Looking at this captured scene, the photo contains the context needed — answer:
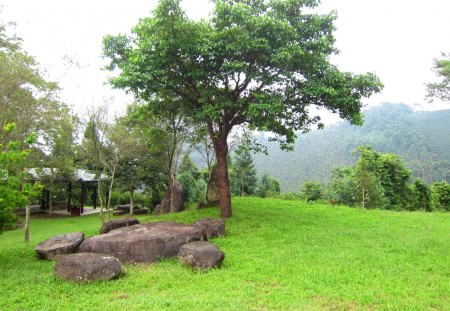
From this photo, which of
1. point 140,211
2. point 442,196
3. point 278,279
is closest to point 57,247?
point 278,279

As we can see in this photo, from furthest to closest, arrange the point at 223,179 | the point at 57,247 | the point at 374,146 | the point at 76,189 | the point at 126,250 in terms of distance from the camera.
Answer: the point at 374,146 < the point at 76,189 < the point at 223,179 < the point at 57,247 < the point at 126,250

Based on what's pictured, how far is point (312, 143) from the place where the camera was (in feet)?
252

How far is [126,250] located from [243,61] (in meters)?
6.88

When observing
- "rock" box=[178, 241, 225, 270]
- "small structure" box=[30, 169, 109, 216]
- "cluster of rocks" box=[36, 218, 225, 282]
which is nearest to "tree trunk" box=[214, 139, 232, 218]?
"cluster of rocks" box=[36, 218, 225, 282]

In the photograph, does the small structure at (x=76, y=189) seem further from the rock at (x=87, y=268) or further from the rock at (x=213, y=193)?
the rock at (x=87, y=268)

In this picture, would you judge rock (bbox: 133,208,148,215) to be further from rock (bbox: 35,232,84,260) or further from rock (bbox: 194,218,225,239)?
rock (bbox: 35,232,84,260)

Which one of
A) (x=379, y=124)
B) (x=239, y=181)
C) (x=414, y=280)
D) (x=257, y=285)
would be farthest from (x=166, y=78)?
(x=379, y=124)

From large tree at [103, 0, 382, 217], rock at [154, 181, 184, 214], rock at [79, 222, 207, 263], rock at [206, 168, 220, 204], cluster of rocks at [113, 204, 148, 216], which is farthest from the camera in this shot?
cluster of rocks at [113, 204, 148, 216]

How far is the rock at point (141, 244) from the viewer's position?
8766 mm

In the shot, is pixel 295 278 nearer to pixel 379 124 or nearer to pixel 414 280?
pixel 414 280

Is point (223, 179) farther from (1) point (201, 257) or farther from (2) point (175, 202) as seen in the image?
(2) point (175, 202)

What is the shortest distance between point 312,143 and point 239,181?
49.9m

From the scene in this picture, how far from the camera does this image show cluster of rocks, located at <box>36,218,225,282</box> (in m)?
7.22

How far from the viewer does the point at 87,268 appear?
280 inches
